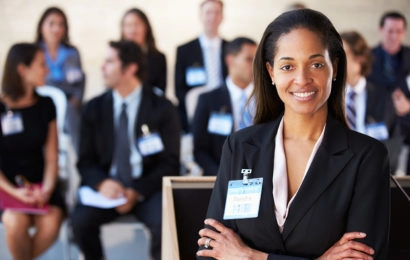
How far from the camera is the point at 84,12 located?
26.9 ft

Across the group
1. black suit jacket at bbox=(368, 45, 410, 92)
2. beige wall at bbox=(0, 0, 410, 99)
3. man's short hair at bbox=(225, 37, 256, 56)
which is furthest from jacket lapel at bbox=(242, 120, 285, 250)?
beige wall at bbox=(0, 0, 410, 99)

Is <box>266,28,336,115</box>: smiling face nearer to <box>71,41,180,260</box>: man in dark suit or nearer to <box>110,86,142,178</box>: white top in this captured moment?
<box>71,41,180,260</box>: man in dark suit

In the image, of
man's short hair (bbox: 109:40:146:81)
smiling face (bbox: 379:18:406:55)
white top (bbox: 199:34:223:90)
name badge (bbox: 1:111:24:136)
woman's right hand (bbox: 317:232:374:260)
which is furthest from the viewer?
smiling face (bbox: 379:18:406:55)

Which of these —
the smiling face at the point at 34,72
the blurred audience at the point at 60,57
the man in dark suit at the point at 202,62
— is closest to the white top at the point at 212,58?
the man in dark suit at the point at 202,62

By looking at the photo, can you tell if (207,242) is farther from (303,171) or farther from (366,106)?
(366,106)

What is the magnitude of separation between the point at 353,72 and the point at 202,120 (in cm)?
105

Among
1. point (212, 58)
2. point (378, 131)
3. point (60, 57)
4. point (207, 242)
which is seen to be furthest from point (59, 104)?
point (207, 242)

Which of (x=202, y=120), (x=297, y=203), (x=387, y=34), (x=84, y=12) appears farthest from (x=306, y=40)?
(x=84, y=12)

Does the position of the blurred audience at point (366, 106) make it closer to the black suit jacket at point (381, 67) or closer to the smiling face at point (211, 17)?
the black suit jacket at point (381, 67)

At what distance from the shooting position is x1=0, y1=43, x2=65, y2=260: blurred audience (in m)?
4.30

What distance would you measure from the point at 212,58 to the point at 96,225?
2512 mm

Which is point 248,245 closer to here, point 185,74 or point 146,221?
point 146,221

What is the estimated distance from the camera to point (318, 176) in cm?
204

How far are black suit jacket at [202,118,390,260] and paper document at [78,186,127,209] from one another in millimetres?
2216
